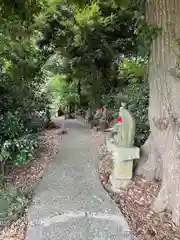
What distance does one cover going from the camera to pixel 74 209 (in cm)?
273

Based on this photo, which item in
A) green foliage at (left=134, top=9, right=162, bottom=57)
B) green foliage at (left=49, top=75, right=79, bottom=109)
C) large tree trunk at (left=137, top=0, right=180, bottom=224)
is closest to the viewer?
large tree trunk at (left=137, top=0, right=180, bottom=224)

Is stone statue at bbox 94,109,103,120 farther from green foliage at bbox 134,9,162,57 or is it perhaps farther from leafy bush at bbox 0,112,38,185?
green foliage at bbox 134,9,162,57

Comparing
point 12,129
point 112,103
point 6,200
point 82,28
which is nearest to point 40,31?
point 82,28

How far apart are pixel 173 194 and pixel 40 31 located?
23.3ft

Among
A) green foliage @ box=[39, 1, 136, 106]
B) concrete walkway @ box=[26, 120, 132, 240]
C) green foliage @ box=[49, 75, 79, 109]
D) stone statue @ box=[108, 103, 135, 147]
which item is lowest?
concrete walkway @ box=[26, 120, 132, 240]

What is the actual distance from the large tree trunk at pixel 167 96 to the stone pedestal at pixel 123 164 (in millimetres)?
405

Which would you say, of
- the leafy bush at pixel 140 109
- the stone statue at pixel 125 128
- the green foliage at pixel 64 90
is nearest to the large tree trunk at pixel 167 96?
the stone statue at pixel 125 128

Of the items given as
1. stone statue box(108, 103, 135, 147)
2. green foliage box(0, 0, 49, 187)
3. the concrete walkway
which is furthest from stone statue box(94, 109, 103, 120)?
stone statue box(108, 103, 135, 147)

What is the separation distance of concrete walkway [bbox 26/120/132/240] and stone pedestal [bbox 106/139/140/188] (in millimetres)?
288

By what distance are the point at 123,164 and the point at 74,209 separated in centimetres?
99

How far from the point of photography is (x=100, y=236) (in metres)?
2.27

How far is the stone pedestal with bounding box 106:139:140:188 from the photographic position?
10.5 ft

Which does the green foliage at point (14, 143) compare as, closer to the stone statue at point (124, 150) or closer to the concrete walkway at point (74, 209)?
the concrete walkway at point (74, 209)

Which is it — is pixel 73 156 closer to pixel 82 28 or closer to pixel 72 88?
pixel 82 28
